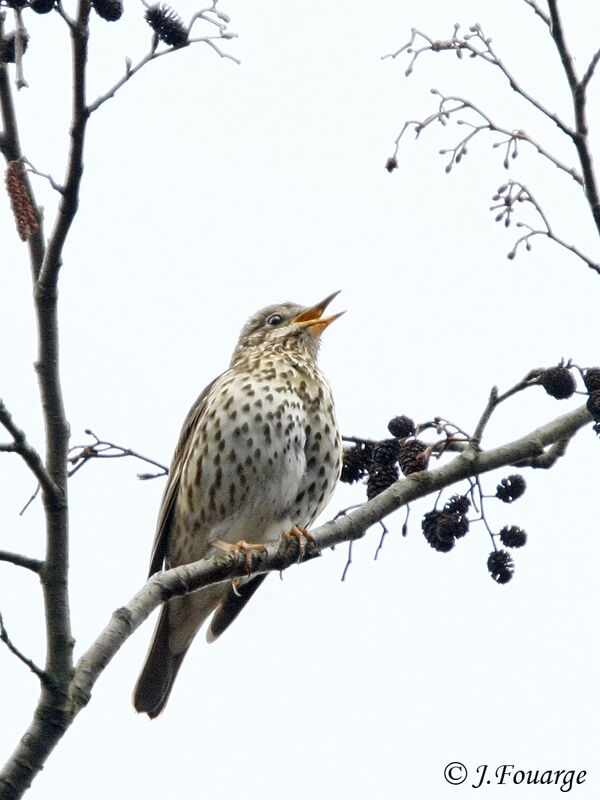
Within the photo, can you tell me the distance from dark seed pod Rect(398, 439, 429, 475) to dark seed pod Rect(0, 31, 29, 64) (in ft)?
7.30

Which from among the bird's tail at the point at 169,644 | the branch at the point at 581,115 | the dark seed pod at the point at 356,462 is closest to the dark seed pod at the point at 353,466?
the dark seed pod at the point at 356,462

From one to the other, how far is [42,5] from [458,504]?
8.41 ft

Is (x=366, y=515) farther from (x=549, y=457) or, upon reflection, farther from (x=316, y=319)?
(x=316, y=319)

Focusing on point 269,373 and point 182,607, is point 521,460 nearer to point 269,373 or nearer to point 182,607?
point 269,373

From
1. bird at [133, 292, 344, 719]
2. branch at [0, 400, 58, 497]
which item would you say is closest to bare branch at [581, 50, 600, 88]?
branch at [0, 400, 58, 497]

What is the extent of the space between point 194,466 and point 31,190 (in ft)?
10.1

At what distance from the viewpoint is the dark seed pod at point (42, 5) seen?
3602 millimetres

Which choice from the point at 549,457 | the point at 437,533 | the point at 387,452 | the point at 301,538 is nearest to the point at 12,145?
the point at 387,452

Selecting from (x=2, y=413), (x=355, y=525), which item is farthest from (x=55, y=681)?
(x=355, y=525)

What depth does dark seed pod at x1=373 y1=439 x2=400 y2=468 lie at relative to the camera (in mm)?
4934

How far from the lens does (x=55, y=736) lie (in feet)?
12.6

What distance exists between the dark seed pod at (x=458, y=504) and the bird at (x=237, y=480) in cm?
163

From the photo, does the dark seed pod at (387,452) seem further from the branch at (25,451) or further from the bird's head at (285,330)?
the bird's head at (285,330)

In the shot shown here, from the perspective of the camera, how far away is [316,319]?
8008mm
